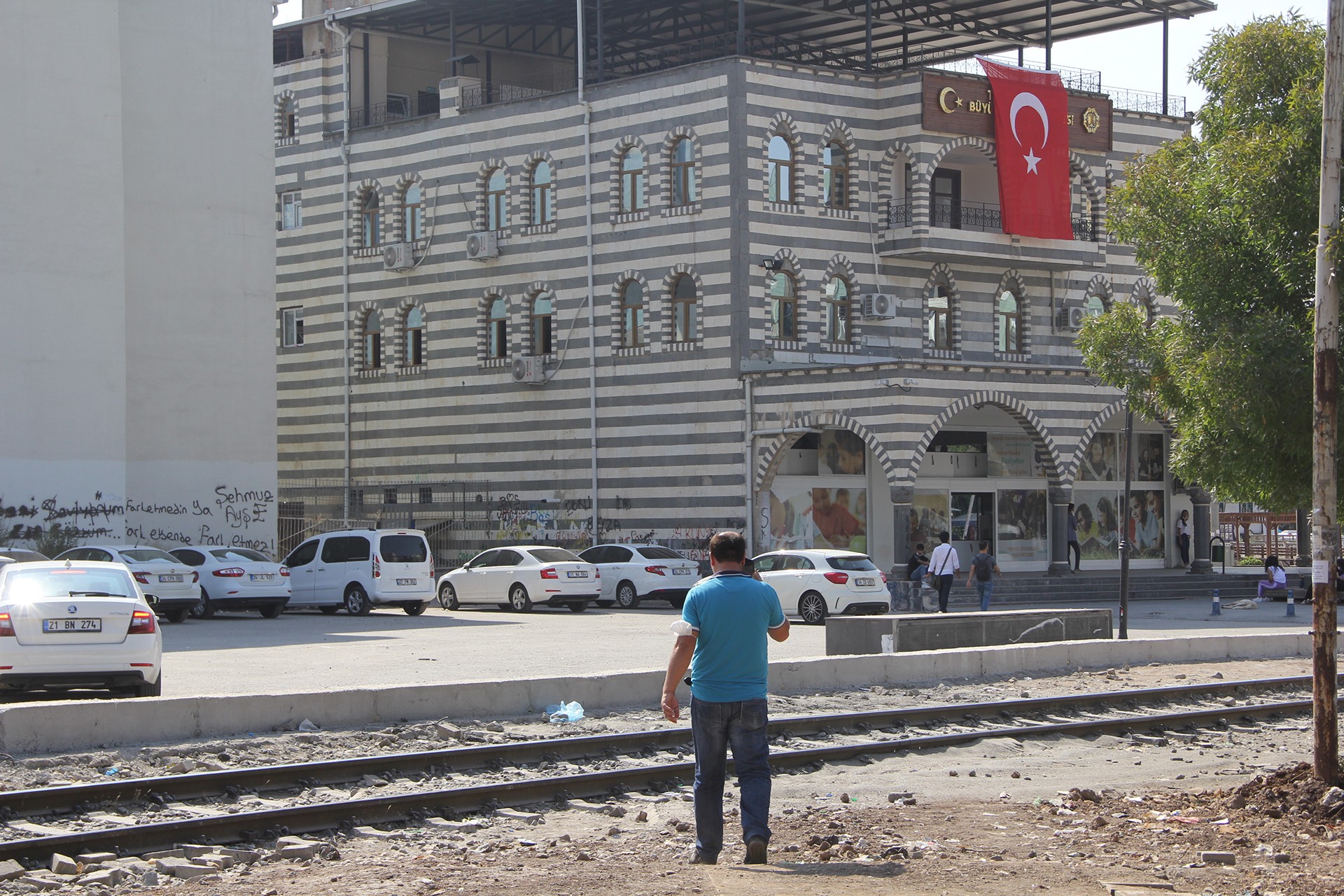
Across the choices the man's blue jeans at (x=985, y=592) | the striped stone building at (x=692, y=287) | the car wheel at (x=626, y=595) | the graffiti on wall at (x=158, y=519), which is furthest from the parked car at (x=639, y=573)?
the graffiti on wall at (x=158, y=519)

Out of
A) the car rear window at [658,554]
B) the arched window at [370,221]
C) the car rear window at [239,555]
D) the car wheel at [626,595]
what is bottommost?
the car wheel at [626,595]

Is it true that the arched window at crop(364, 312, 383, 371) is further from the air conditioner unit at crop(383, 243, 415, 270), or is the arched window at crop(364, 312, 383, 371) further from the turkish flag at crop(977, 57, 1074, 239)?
the turkish flag at crop(977, 57, 1074, 239)

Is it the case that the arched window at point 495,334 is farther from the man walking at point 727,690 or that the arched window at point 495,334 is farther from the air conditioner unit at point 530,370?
the man walking at point 727,690

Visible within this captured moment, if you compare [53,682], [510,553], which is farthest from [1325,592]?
[510,553]

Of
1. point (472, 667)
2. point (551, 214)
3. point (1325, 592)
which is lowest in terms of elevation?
point (472, 667)

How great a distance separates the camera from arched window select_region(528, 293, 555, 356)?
142 feet

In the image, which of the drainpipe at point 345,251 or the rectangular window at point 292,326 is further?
the rectangular window at point 292,326

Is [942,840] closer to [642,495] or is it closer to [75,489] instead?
[75,489]

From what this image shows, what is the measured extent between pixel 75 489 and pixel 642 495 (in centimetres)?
1331

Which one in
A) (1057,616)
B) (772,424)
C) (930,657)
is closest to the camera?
(930,657)

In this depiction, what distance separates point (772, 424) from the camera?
38625 mm

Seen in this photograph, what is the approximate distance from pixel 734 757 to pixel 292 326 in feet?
136

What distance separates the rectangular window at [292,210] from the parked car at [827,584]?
22519mm

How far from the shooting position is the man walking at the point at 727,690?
9.38 metres
